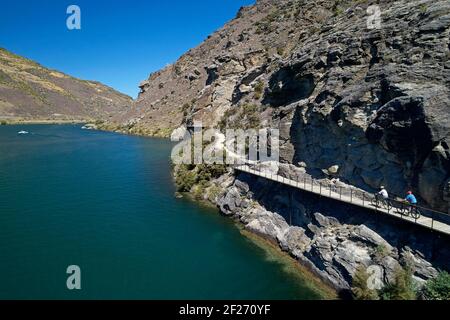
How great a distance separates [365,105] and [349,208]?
880cm

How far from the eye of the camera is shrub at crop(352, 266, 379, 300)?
22.6 m

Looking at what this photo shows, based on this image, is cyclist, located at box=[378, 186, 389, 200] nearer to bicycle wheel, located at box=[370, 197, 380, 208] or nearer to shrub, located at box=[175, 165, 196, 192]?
bicycle wheel, located at box=[370, 197, 380, 208]

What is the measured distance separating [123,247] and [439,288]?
78.0ft

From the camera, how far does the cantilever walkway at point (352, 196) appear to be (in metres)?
22.2

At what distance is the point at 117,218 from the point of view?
38469 mm

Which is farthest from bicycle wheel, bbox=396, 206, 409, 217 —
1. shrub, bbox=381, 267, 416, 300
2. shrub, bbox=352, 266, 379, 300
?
shrub, bbox=352, 266, 379, 300

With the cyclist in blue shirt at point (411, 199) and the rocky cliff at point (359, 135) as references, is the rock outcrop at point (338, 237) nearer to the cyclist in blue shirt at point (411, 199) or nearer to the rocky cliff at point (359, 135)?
the rocky cliff at point (359, 135)

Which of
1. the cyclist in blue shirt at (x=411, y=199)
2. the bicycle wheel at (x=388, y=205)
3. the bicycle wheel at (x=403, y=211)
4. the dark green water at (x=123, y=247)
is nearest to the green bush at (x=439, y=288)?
the bicycle wheel at (x=403, y=211)

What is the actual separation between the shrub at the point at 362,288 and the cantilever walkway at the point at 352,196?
14.8ft

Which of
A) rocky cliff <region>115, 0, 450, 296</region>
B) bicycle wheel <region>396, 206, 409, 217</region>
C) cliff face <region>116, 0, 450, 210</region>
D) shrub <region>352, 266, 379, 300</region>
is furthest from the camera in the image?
cliff face <region>116, 0, 450, 210</region>

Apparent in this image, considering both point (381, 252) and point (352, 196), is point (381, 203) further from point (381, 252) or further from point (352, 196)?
point (381, 252)

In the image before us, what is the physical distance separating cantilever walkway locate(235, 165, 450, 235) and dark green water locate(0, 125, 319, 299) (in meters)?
6.79

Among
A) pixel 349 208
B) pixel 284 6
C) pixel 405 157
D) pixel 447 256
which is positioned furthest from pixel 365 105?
pixel 284 6
